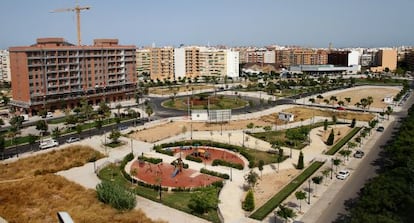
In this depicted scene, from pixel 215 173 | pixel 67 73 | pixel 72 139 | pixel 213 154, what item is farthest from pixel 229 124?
pixel 67 73

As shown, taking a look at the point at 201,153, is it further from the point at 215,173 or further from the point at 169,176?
the point at 169,176

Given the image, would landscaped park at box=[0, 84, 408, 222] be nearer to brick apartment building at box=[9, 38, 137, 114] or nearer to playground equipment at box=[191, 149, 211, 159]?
playground equipment at box=[191, 149, 211, 159]

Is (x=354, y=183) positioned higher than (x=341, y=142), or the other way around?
(x=341, y=142)

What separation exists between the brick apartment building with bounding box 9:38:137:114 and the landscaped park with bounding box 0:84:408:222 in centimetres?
2035

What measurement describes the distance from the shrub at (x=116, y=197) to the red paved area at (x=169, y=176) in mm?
4477

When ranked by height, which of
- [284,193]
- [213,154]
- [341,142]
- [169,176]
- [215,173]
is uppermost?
[341,142]

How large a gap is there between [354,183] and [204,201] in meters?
12.9

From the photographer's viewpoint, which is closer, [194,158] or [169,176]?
[169,176]

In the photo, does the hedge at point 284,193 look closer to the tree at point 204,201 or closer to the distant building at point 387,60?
the tree at point 204,201

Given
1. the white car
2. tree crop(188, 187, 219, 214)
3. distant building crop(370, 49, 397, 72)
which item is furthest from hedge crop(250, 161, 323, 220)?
distant building crop(370, 49, 397, 72)

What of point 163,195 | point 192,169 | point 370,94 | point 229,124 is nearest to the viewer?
point 163,195

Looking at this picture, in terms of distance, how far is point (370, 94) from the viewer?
8062cm

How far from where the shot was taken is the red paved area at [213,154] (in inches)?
1452

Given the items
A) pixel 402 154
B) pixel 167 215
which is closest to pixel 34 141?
pixel 167 215
